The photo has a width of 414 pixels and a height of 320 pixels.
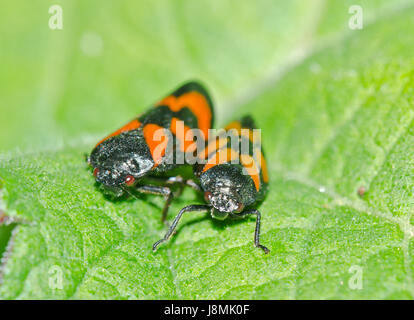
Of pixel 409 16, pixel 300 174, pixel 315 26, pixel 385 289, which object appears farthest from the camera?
pixel 315 26

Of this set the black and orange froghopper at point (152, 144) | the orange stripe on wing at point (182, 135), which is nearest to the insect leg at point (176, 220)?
the black and orange froghopper at point (152, 144)

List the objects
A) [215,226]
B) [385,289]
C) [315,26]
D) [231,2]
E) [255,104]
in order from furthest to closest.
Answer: [231,2] → [315,26] → [255,104] → [215,226] → [385,289]

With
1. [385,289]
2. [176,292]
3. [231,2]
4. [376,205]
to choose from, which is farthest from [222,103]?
[385,289]

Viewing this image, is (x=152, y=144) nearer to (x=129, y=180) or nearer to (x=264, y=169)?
(x=129, y=180)

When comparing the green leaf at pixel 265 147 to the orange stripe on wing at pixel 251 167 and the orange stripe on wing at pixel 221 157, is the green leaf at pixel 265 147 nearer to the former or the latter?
the orange stripe on wing at pixel 251 167

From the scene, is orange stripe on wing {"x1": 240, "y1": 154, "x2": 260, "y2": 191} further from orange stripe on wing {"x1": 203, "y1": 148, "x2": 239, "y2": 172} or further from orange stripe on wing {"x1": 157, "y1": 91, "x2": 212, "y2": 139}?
orange stripe on wing {"x1": 157, "y1": 91, "x2": 212, "y2": 139}

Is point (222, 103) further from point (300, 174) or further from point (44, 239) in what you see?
point (44, 239)

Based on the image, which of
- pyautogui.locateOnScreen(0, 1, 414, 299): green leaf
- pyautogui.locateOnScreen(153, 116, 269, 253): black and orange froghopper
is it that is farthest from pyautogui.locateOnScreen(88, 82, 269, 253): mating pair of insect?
pyautogui.locateOnScreen(0, 1, 414, 299): green leaf
